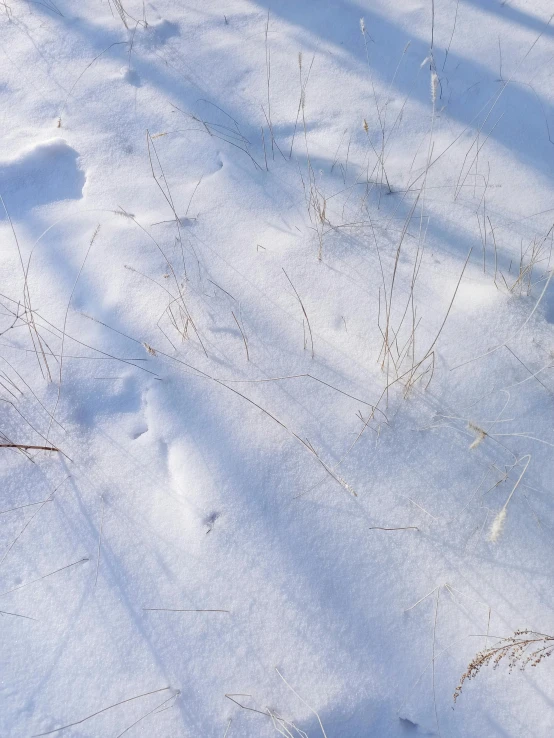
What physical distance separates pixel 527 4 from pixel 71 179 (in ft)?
6.83

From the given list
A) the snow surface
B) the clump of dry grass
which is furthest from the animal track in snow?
the clump of dry grass

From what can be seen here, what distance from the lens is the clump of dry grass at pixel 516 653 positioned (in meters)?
1.02

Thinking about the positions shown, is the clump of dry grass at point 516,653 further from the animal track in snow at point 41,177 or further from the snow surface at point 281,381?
the animal track in snow at point 41,177

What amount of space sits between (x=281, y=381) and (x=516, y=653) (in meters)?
0.82

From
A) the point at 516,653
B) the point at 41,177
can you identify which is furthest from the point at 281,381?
the point at 41,177

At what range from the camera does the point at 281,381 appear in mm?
1429

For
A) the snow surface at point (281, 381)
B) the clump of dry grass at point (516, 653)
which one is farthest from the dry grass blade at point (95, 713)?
the clump of dry grass at point (516, 653)

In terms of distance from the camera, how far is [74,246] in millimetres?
1745

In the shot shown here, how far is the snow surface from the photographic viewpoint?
3.57ft

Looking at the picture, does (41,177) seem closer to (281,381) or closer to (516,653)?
(281,381)

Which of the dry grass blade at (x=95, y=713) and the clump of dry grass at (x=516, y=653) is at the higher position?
the clump of dry grass at (x=516, y=653)

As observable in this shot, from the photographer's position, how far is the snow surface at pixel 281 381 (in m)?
1.09

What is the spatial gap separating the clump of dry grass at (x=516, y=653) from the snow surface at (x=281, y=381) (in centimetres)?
3

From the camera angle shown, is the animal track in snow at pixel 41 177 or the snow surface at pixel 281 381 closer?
the snow surface at pixel 281 381
